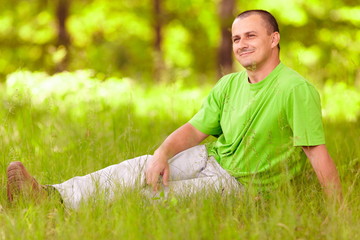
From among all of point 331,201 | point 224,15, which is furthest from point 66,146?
point 224,15

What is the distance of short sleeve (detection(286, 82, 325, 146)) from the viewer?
2686mm

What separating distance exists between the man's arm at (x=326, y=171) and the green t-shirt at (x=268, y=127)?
58mm

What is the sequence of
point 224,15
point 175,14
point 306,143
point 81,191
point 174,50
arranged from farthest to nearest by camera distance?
1. point 174,50
2. point 175,14
3. point 224,15
4. point 81,191
5. point 306,143

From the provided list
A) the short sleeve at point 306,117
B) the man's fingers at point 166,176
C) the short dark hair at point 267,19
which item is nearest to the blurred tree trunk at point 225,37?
the short dark hair at point 267,19

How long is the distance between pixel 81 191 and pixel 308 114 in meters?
1.32

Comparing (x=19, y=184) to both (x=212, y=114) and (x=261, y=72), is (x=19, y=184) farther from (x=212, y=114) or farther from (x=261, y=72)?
(x=261, y=72)

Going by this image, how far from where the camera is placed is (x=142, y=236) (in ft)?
7.58

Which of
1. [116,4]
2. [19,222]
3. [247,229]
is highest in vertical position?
[116,4]

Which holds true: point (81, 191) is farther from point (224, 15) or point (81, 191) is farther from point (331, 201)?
point (224, 15)

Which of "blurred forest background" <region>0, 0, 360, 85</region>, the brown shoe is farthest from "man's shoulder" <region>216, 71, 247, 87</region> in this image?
"blurred forest background" <region>0, 0, 360, 85</region>

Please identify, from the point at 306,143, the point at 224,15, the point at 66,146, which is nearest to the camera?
the point at 306,143

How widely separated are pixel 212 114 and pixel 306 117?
0.72 meters

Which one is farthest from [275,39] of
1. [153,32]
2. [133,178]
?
[153,32]

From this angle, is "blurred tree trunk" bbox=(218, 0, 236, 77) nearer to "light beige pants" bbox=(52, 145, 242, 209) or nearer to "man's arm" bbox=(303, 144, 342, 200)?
"light beige pants" bbox=(52, 145, 242, 209)
